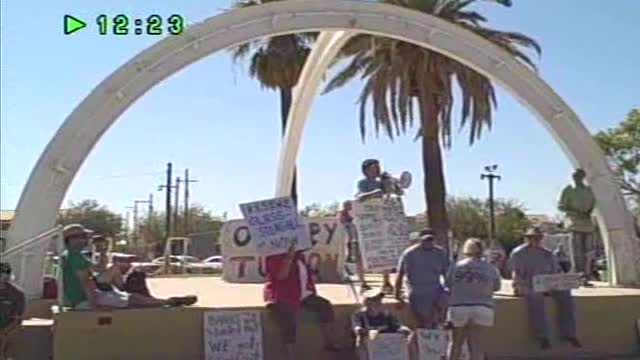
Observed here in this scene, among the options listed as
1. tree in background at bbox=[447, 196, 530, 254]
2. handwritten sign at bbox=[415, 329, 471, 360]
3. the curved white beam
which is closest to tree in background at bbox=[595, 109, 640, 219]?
tree in background at bbox=[447, 196, 530, 254]

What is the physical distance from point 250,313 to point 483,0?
54.3 ft

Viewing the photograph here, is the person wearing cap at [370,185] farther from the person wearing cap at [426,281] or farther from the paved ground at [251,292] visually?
the person wearing cap at [426,281]

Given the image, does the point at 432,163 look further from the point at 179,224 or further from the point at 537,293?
the point at 179,224

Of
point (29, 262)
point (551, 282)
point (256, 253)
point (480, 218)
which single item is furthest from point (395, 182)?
point (480, 218)

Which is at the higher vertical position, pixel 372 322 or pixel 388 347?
pixel 372 322

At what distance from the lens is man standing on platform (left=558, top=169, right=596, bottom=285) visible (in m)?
13.7

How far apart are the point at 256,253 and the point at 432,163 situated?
9532 millimetres

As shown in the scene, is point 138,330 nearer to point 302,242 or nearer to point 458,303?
point 302,242

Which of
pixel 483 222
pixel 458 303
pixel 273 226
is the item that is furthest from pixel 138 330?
pixel 483 222

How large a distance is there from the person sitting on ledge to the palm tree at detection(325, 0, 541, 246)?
13.9m

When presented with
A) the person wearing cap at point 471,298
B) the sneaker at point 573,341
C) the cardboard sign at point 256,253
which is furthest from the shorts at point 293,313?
the cardboard sign at point 256,253

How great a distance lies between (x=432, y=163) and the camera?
24484 mm

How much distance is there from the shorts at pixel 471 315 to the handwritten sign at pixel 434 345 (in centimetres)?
41

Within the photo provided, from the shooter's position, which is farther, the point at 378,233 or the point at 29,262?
the point at 378,233
